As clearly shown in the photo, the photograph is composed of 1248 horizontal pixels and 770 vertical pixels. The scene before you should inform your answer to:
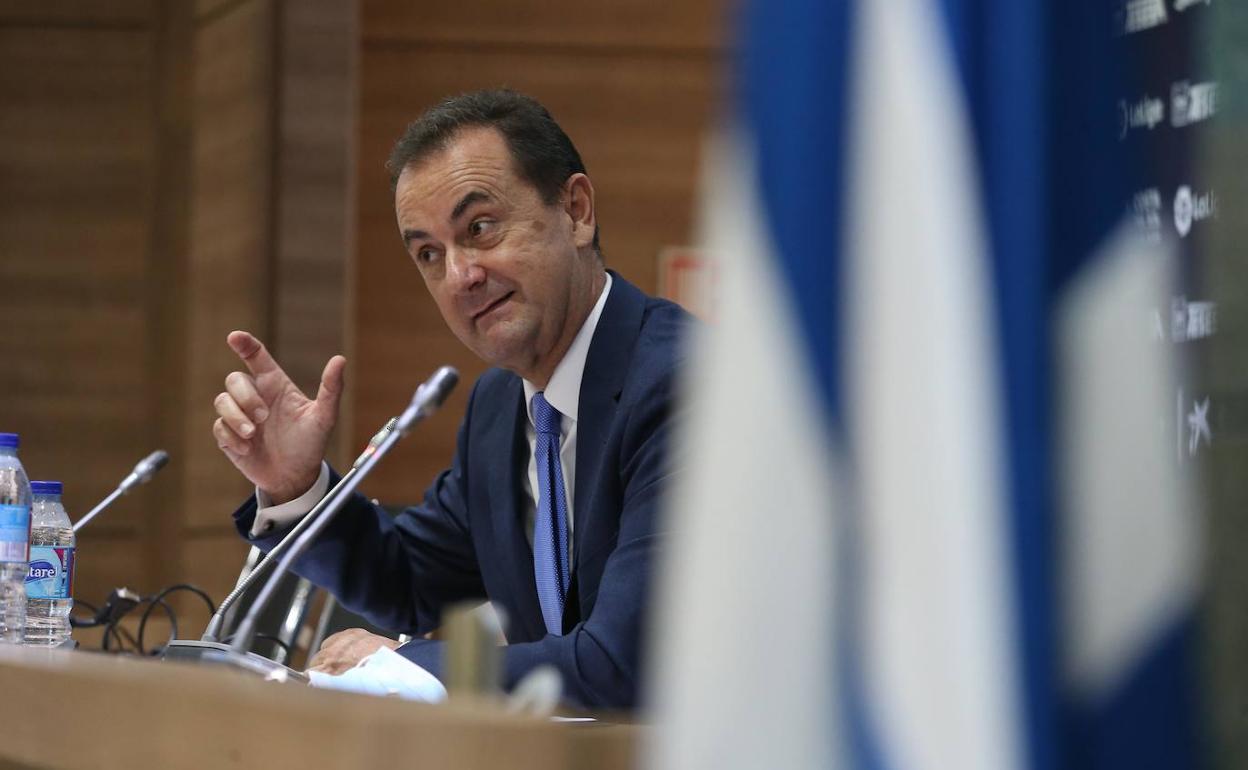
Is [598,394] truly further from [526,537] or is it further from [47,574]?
[47,574]

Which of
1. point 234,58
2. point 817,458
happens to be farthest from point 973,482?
point 234,58

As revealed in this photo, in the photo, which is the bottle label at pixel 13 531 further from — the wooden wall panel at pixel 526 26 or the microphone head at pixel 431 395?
the wooden wall panel at pixel 526 26

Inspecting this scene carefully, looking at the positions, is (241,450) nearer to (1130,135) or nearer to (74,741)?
(74,741)

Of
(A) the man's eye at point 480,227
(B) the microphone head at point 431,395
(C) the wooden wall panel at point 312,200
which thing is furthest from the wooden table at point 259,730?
(C) the wooden wall panel at point 312,200

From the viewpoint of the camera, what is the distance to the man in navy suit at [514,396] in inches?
96.6

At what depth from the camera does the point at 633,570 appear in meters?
2.18

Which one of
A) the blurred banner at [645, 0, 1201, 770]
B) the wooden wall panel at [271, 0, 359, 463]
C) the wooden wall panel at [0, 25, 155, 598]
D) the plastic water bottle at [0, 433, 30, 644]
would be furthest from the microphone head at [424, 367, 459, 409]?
the wooden wall panel at [0, 25, 155, 598]

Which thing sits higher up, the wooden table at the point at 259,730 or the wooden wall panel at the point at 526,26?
the wooden wall panel at the point at 526,26

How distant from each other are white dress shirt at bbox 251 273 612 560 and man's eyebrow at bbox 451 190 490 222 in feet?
0.87

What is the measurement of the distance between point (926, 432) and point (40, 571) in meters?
2.15

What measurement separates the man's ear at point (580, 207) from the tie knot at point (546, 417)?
294 mm

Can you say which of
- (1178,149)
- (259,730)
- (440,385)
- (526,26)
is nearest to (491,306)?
(440,385)

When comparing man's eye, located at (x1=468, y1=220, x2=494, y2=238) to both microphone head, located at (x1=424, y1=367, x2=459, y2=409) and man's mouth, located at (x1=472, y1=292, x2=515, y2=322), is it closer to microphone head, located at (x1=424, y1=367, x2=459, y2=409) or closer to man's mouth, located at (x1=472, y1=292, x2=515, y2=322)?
man's mouth, located at (x1=472, y1=292, x2=515, y2=322)

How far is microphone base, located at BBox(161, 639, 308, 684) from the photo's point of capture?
5.98 feet
